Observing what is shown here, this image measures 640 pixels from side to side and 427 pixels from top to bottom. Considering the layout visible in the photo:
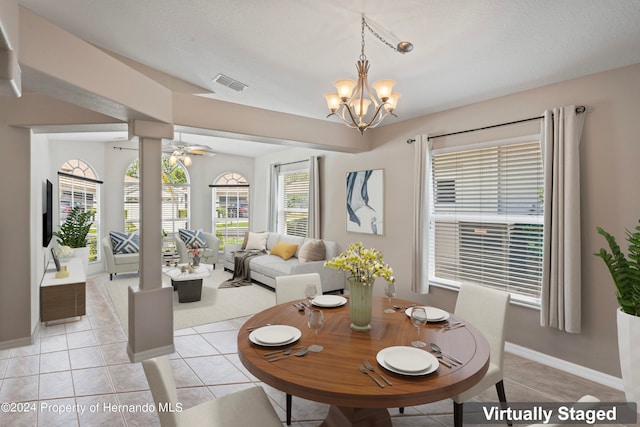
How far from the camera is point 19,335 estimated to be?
3408mm

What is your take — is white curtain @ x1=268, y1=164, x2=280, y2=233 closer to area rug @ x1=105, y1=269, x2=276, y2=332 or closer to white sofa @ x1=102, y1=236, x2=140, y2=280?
area rug @ x1=105, y1=269, x2=276, y2=332

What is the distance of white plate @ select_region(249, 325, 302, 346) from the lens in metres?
1.67

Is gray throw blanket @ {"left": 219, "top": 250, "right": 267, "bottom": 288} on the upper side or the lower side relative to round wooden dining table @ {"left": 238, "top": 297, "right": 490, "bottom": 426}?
lower

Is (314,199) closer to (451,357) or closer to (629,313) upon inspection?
(629,313)

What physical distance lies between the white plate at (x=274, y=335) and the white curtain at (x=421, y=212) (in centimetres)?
250

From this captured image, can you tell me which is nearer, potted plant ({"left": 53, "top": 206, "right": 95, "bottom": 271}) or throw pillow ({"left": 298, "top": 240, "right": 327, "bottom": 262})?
throw pillow ({"left": 298, "top": 240, "right": 327, "bottom": 262})

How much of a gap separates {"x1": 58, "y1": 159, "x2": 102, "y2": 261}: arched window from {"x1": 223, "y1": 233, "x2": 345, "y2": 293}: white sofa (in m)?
2.88

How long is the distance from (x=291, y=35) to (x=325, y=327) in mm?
2061

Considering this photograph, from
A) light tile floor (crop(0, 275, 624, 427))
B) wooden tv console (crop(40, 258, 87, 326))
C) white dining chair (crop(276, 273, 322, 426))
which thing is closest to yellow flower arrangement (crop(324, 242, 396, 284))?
white dining chair (crop(276, 273, 322, 426))

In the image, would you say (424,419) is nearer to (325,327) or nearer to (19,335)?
(325,327)

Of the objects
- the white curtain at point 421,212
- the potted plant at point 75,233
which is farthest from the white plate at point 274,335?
the potted plant at point 75,233

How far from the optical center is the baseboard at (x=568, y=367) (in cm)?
270

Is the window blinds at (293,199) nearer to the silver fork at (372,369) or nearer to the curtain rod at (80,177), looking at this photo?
the curtain rod at (80,177)

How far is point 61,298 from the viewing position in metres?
3.98
